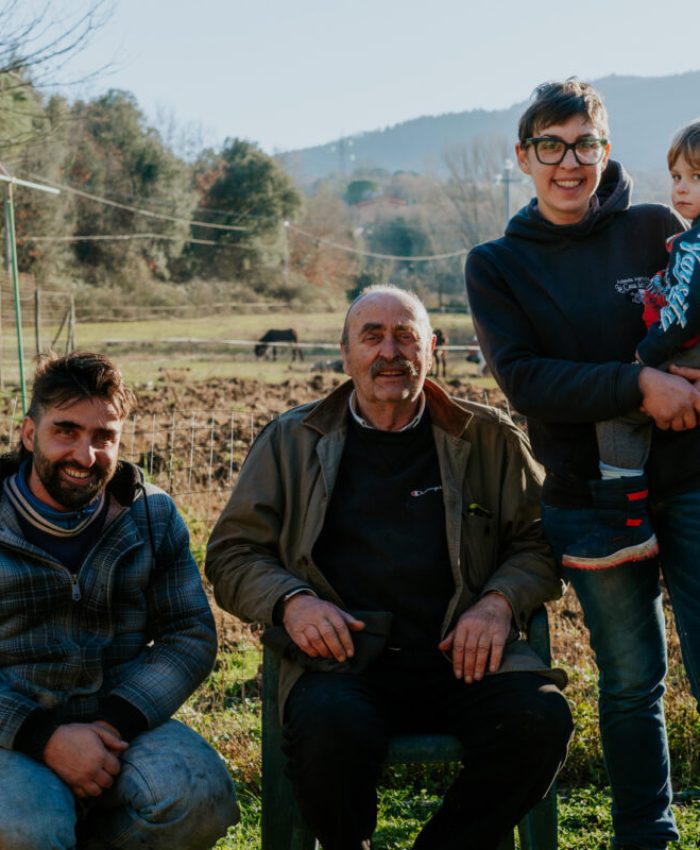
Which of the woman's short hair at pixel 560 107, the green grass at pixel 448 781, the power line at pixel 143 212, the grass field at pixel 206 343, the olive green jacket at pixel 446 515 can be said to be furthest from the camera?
the power line at pixel 143 212

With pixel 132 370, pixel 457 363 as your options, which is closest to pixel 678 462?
pixel 132 370

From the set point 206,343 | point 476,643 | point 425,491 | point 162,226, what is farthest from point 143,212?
point 476,643

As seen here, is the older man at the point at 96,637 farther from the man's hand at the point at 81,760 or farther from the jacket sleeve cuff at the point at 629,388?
the jacket sleeve cuff at the point at 629,388

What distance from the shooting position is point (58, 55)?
8250 millimetres

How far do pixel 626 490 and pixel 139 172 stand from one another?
46.7 metres

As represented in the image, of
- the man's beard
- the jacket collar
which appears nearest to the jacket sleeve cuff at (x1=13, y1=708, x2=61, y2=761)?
the man's beard

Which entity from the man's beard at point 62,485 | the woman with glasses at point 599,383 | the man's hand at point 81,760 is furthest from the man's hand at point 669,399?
the man's hand at point 81,760

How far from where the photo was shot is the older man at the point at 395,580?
264 centimetres

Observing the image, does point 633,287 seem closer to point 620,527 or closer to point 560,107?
point 560,107

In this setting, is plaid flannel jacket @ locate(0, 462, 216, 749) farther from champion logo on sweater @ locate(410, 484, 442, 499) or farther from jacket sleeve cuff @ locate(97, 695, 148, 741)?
champion logo on sweater @ locate(410, 484, 442, 499)

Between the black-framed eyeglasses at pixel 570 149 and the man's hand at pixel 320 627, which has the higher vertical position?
the black-framed eyeglasses at pixel 570 149

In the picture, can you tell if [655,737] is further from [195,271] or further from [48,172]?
[195,271]

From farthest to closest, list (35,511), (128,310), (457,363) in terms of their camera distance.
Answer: (128,310)
(457,363)
(35,511)

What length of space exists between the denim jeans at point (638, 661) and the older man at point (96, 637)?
40.5 inches
